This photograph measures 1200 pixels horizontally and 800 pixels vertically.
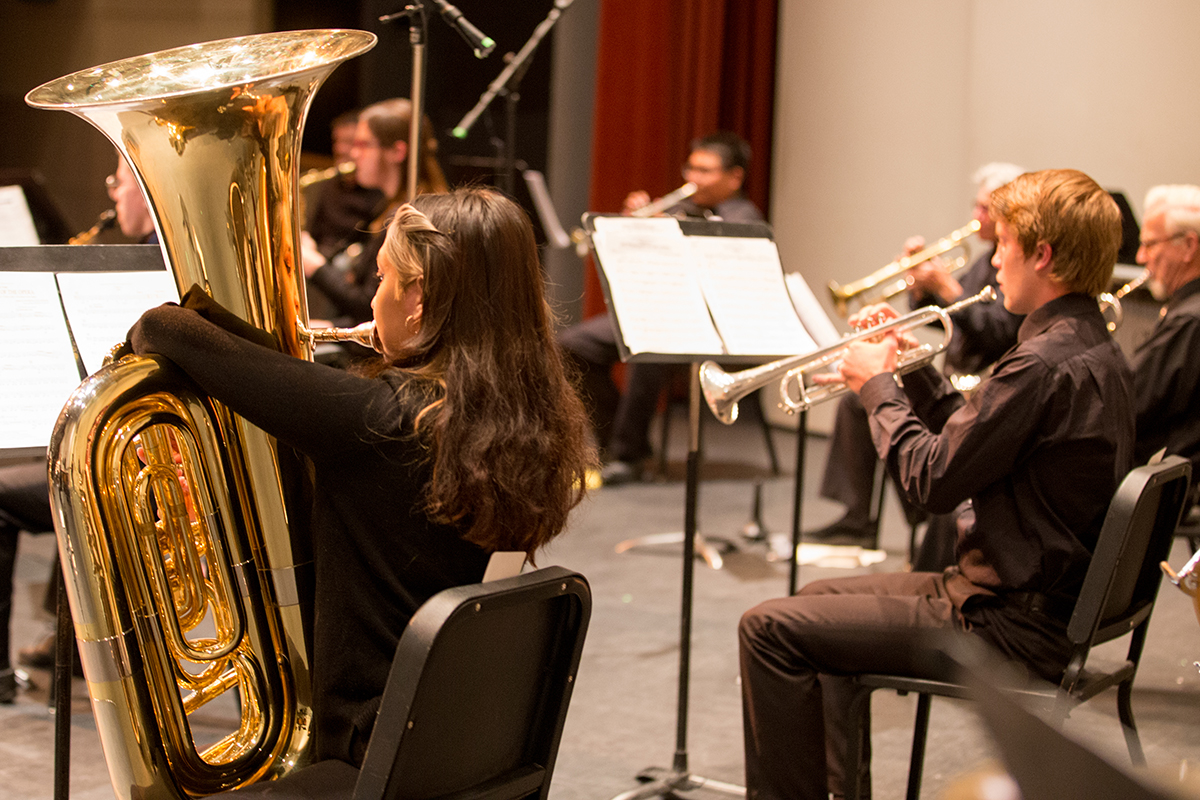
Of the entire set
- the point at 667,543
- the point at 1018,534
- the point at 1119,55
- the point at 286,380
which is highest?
the point at 1119,55

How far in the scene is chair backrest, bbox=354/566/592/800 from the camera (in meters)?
1.24

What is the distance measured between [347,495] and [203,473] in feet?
0.73

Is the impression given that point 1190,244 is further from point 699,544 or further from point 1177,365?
point 699,544

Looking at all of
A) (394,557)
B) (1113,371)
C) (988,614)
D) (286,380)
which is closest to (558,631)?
(394,557)

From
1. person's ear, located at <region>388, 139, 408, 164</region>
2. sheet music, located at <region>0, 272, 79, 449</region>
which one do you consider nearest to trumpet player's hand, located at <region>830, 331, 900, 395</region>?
sheet music, located at <region>0, 272, 79, 449</region>

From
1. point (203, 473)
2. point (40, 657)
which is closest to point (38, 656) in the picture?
point (40, 657)

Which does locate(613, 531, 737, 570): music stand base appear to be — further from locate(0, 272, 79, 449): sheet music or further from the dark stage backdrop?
locate(0, 272, 79, 449): sheet music

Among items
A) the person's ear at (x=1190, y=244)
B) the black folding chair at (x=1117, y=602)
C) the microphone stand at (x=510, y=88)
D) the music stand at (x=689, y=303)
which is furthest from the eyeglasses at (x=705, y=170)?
the black folding chair at (x=1117, y=602)

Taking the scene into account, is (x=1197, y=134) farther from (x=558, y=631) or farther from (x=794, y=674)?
(x=558, y=631)

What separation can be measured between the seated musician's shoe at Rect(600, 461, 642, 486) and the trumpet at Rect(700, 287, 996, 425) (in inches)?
113

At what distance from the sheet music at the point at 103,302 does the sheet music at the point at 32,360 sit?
0.02m

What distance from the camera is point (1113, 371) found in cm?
193

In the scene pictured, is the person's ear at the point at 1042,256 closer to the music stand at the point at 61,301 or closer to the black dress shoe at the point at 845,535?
the music stand at the point at 61,301

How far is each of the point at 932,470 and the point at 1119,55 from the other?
3882 millimetres
